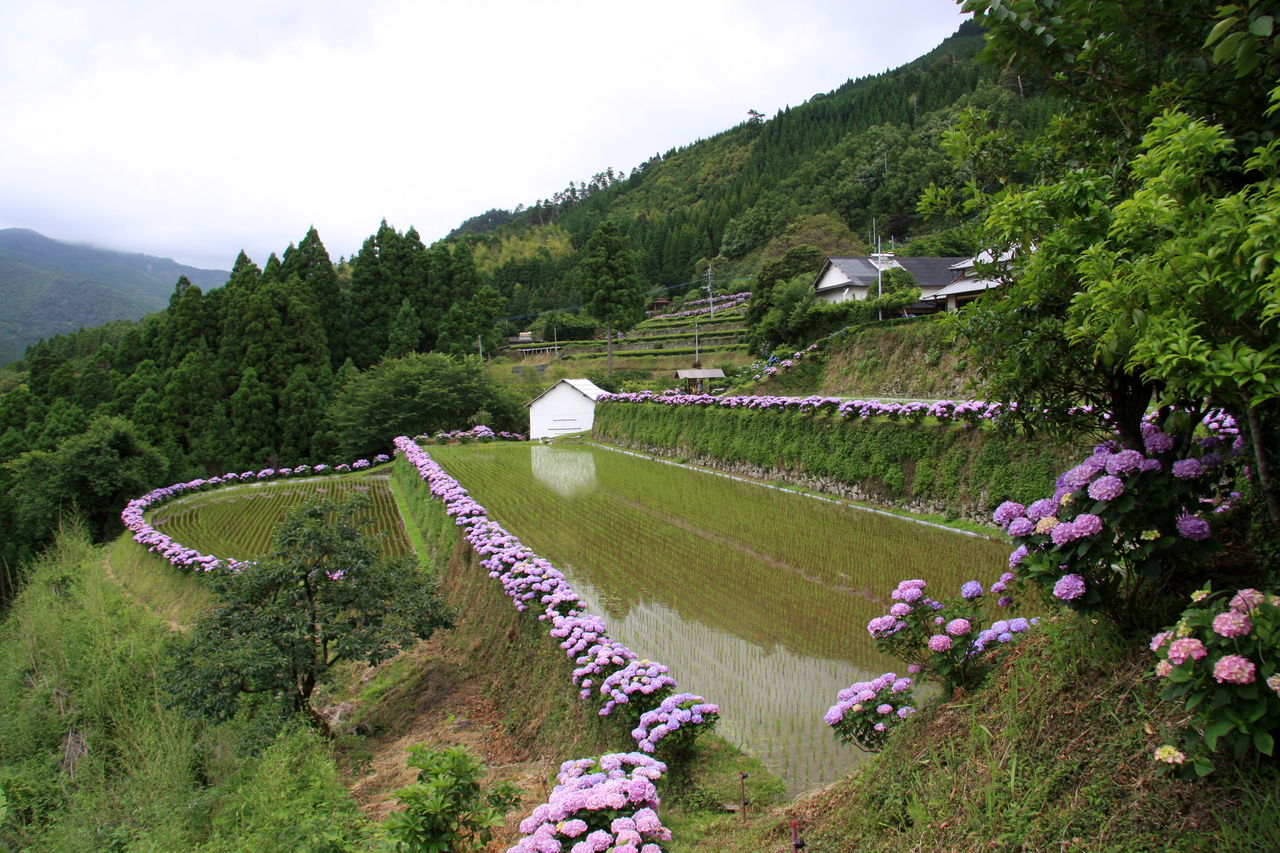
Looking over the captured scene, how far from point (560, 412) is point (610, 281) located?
13.1 m

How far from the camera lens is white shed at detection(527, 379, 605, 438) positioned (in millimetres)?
35406

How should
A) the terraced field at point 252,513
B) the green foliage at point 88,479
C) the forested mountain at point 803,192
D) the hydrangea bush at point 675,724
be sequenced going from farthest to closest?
1. the forested mountain at point 803,192
2. the green foliage at point 88,479
3. the terraced field at point 252,513
4. the hydrangea bush at point 675,724

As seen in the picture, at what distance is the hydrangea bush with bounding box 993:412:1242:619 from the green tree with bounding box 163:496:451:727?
722cm

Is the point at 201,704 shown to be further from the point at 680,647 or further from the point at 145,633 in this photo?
the point at 145,633

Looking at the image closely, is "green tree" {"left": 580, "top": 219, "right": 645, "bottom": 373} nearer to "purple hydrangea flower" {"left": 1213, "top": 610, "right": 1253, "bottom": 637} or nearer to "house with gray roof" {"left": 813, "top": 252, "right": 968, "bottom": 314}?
"house with gray roof" {"left": 813, "top": 252, "right": 968, "bottom": 314}

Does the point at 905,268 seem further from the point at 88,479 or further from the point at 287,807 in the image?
the point at 287,807

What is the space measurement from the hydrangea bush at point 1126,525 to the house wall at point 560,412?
104 feet

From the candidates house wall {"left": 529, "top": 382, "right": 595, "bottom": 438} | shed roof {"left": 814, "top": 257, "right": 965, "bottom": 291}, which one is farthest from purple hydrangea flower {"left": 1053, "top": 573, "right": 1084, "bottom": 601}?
shed roof {"left": 814, "top": 257, "right": 965, "bottom": 291}

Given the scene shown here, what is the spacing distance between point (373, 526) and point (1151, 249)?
18321 millimetres

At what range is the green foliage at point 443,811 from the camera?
14.0 ft

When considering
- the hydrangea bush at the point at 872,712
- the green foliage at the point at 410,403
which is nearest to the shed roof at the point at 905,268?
the green foliage at the point at 410,403

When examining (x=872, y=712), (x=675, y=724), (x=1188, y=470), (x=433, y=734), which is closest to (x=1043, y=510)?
(x=1188, y=470)

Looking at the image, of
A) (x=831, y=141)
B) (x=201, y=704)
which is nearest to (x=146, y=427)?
(x=201, y=704)

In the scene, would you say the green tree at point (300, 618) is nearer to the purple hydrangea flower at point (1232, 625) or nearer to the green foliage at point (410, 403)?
the purple hydrangea flower at point (1232, 625)
